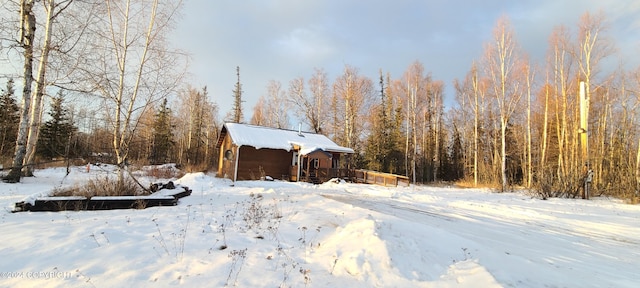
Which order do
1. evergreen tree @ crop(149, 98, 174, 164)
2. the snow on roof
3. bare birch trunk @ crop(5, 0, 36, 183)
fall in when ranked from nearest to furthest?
bare birch trunk @ crop(5, 0, 36, 183) < the snow on roof < evergreen tree @ crop(149, 98, 174, 164)

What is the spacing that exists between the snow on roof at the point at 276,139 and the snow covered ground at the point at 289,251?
13.5m

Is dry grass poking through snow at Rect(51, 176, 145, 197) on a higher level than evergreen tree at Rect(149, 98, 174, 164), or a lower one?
lower

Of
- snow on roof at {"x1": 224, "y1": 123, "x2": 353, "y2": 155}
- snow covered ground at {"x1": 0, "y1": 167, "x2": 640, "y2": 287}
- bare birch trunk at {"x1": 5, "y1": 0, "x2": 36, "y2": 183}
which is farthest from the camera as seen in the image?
snow on roof at {"x1": 224, "y1": 123, "x2": 353, "y2": 155}

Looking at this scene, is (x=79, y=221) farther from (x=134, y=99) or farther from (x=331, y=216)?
(x=134, y=99)

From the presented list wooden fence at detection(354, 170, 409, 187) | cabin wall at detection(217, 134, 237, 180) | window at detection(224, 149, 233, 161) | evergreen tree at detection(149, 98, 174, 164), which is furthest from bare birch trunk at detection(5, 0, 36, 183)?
evergreen tree at detection(149, 98, 174, 164)

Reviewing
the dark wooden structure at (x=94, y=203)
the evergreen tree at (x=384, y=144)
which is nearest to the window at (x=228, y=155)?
the dark wooden structure at (x=94, y=203)

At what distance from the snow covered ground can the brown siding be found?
13.4 metres

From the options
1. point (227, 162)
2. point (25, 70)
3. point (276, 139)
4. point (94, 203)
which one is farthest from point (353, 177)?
point (25, 70)

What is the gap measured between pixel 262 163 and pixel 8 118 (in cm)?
2100

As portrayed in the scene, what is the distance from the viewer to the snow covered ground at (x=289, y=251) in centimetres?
343

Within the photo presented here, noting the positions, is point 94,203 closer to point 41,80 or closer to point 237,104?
point 41,80

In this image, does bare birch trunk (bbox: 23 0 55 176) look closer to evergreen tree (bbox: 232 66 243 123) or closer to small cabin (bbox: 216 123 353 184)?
small cabin (bbox: 216 123 353 184)

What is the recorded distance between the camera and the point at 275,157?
71.2 feet

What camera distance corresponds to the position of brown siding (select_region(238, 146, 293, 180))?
2053 cm
